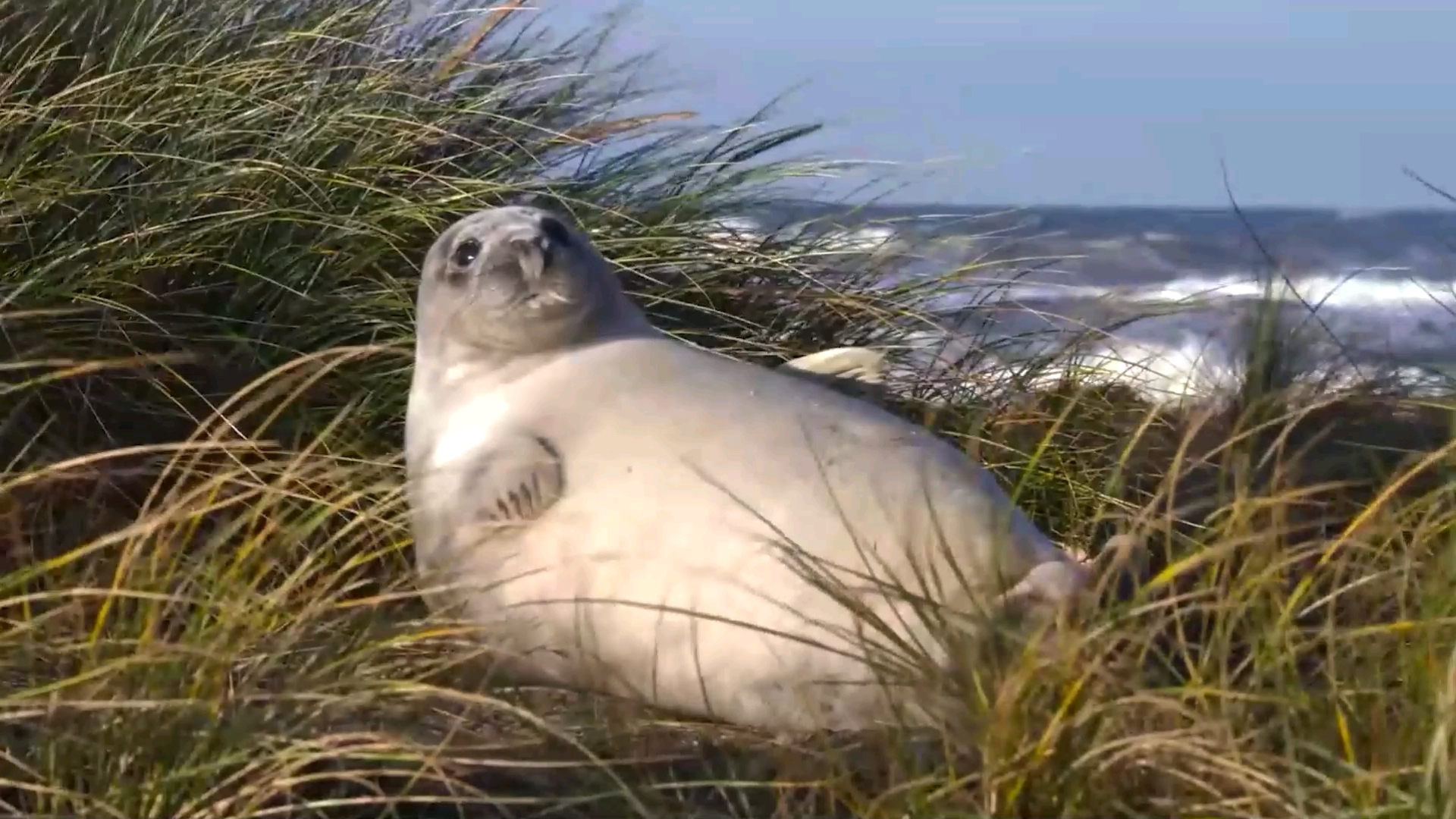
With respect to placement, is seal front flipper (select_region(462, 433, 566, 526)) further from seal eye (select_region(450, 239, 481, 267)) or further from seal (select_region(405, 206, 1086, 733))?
seal eye (select_region(450, 239, 481, 267))

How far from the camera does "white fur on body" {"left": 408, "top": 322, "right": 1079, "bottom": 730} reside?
100 inches

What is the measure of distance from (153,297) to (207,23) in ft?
4.53

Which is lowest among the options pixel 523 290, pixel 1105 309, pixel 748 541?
pixel 748 541

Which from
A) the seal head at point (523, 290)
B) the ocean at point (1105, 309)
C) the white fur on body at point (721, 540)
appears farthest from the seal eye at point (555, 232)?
the ocean at point (1105, 309)

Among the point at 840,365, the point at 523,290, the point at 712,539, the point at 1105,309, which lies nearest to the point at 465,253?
the point at 523,290

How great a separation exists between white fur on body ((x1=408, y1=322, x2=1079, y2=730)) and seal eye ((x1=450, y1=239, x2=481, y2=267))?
0.41 meters

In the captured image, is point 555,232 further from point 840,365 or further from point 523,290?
point 840,365

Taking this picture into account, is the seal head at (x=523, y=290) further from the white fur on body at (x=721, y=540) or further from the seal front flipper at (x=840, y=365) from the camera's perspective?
the seal front flipper at (x=840, y=365)

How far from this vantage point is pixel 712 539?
8.67 ft

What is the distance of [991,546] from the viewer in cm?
256

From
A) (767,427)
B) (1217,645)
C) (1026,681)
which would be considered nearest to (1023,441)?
(767,427)

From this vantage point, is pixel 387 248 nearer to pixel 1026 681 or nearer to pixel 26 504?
pixel 26 504

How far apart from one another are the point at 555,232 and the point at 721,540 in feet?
2.88

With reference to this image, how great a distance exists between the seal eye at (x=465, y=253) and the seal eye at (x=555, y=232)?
4.8 inches
